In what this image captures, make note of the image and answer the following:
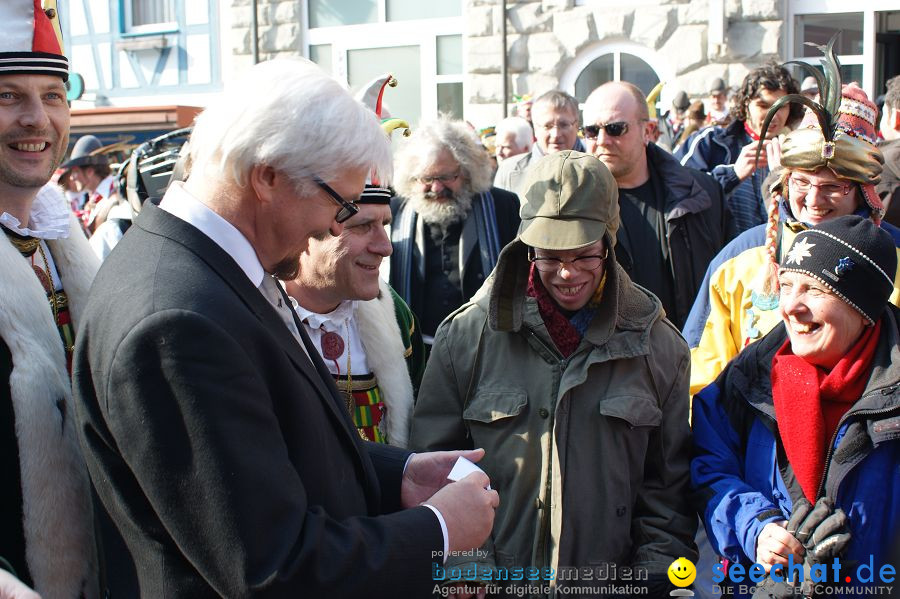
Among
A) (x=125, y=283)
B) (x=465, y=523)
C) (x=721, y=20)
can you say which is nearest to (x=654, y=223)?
(x=465, y=523)

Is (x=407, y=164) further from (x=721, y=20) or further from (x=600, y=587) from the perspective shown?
(x=721, y=20)

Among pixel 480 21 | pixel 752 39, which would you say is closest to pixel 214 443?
pixel 752 39

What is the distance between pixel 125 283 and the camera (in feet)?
5.21

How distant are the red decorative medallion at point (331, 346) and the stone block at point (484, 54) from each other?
34.2 ft

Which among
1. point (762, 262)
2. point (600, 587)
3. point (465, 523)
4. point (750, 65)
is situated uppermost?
point (750, 65)

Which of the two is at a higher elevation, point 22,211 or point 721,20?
point 721,20

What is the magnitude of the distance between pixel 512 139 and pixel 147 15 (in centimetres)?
1115

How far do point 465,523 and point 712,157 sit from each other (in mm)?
4345

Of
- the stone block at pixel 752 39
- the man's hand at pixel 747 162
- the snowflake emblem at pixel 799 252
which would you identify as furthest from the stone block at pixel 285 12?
the snowflake emblem at pixel 799 252

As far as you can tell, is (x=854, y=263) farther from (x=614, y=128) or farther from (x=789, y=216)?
(x=614, y=128)

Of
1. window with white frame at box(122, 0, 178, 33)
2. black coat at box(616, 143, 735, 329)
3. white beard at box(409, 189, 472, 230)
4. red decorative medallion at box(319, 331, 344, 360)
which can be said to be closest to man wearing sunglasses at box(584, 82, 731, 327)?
black coat at box(616, 143, 735, 329)

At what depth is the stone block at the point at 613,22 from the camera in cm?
1221

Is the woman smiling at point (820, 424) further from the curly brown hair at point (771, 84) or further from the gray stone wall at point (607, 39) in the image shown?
the gray stone wall at point (607, 39)

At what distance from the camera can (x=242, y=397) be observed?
1510 mm
